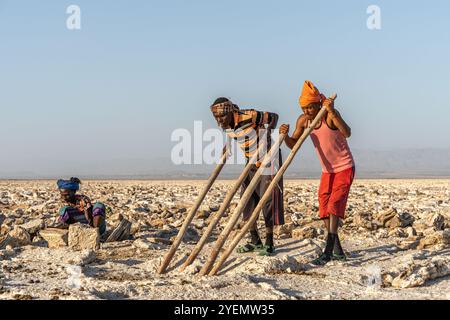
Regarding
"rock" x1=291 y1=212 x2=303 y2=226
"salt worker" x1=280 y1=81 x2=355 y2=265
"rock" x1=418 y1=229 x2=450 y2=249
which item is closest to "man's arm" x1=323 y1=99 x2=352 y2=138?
"salt worker" x1=280 y1=81 x2=355 y2=265

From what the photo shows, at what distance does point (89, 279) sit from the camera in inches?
224

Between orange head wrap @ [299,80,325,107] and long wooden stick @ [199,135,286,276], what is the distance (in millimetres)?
490

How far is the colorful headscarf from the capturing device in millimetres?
6621

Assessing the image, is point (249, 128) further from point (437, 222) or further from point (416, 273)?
point (437, 222)

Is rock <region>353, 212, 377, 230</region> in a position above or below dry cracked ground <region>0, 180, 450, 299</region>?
below

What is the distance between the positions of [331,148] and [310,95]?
606mm

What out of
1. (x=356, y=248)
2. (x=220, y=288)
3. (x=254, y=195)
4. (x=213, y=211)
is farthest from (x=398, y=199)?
(x=220, y=288)

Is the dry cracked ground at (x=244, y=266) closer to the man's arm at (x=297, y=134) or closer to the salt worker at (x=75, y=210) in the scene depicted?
the salt worker at (x=75, y=210)

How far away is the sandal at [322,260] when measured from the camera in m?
6.57

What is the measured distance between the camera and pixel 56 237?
7.86 metres

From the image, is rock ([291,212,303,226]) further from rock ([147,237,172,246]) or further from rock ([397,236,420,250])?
rock ([147,237,172,246])

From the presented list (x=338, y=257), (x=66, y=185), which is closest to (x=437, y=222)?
(x=338, y=257)

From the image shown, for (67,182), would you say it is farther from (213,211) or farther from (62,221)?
(213,211)
